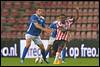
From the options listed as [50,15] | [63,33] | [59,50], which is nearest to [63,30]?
[63,33]

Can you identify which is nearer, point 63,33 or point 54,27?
point 54,27

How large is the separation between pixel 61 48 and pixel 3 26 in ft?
21.9

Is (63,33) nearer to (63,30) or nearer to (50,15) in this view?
(63,30)

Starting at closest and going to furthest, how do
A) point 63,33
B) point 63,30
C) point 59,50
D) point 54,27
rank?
1. point 59,50
2. point 63,30
3. point 54,27
4. point 63,33

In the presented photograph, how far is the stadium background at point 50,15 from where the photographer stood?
69.4 ft

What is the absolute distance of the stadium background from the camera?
69.4 ft

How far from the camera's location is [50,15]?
71.4ft

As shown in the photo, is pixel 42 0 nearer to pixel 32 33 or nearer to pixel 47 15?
pixel 47 15

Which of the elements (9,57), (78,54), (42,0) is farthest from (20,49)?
(42,0)

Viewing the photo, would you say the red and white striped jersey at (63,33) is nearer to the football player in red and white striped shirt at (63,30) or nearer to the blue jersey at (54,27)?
the football player in red and white striped shirt at (63,30)

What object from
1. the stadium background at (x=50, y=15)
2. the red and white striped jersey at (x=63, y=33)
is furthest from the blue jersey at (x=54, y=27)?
the stadium background at (x=50, y=15)

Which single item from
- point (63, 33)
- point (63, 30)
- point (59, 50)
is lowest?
point (59, 50)

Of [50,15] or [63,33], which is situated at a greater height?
[50,15]

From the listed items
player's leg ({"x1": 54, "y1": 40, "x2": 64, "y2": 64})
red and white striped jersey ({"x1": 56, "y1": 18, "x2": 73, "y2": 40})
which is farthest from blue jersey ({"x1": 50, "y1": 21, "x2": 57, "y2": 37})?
player's leg ({"x1": 54, "y1": 40, "x2": 64, "y2": 64})
